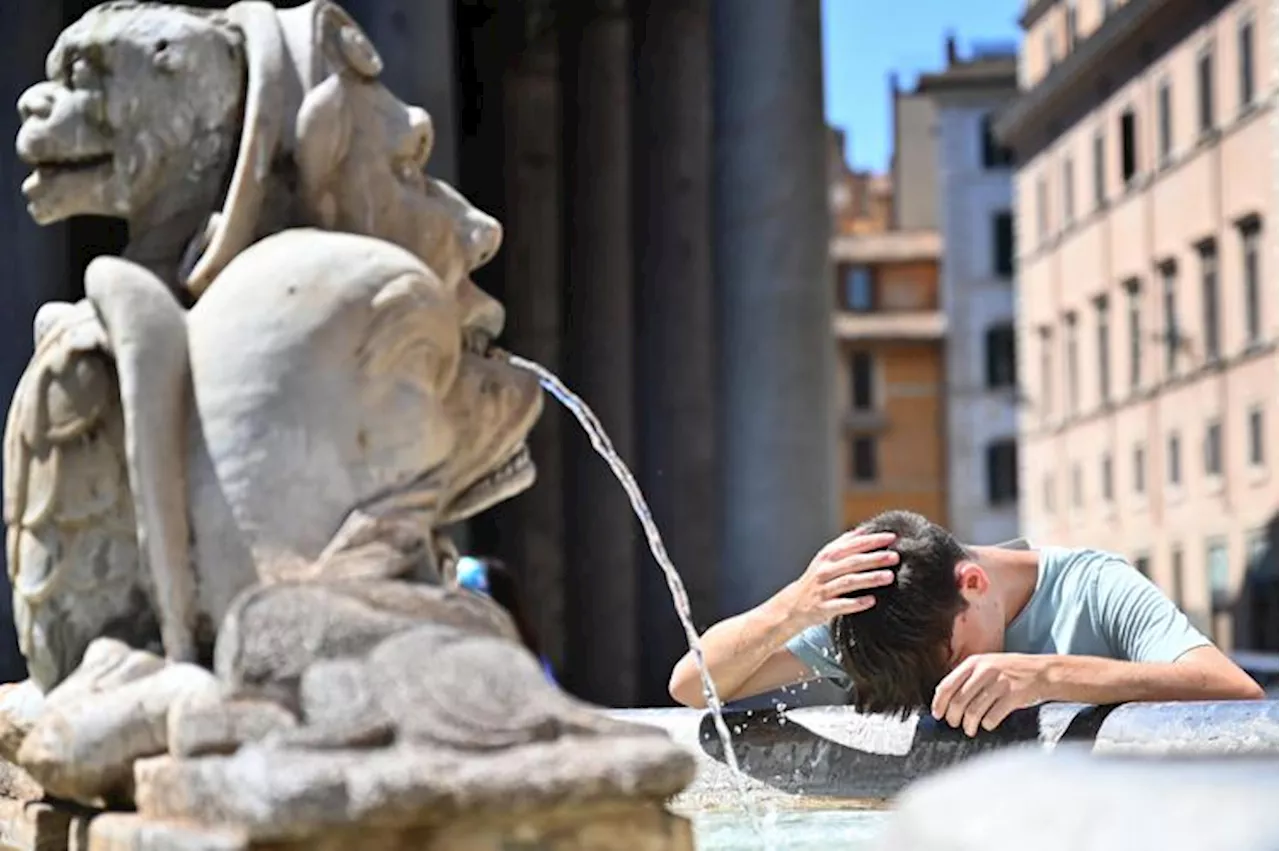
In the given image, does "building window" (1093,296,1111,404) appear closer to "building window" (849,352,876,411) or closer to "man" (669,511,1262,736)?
"building window" (849,352,876,411)

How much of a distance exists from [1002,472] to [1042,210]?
8829 millimetres

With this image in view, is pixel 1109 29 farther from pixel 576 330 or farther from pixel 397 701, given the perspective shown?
pixel 397 701

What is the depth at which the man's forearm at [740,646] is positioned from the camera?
482 cm

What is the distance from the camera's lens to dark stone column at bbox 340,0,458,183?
37.6 feet

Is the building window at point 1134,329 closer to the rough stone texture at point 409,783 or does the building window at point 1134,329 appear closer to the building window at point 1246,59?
the building window at point 1246,59

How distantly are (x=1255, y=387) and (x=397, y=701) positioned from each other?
1355 inches

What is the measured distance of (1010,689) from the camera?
4594mm

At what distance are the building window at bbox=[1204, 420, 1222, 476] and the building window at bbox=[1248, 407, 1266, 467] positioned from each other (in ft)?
4.69

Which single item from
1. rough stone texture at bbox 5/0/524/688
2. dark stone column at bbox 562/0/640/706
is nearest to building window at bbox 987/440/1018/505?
dark stone column at bbox 562/0/640/706

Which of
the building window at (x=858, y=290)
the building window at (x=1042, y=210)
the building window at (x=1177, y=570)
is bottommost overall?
the building window at (x=1177, y=570)

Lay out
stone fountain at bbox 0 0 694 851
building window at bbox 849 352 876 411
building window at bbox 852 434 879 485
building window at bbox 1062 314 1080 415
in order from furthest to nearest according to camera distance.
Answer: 1. building window at bbox 852 434 879 485
2. building window at bbox 849 352 876 411
3. building window at bbox 1062 314 1080 415
4. stone fountain at bbox 0 0 694 851

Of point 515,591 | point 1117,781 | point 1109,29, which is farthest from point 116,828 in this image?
point 1109,29

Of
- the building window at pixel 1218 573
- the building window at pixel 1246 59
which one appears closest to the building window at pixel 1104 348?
the building window at pixel 1218 573

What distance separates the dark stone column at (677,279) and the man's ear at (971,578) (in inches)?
473
